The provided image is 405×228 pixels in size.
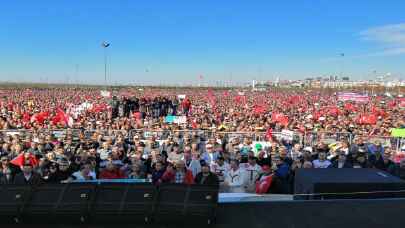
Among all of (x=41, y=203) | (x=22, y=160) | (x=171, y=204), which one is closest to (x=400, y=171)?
(x=171, y=204)

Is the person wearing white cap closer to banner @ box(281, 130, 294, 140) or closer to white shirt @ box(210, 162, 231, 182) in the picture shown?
white shirt @ box(210, 162, 231, 182)

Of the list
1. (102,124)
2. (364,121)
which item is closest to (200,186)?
(102,124)

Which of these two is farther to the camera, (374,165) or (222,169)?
(374,165)

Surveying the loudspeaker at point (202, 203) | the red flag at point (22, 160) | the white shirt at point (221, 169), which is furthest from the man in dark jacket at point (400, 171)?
the red flag at point (22, 160)

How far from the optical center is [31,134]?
15.1m

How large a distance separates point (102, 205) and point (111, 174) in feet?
9.70

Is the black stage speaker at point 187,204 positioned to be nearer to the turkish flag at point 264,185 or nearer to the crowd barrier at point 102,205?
the crowd barrier at point 102,205

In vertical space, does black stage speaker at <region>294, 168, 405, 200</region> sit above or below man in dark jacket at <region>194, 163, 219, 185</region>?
above

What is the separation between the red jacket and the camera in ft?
26.4

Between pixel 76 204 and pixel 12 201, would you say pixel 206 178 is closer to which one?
pixel 76 204

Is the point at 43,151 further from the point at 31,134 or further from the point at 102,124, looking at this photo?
the point at 102,124

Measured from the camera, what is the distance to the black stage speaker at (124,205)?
5172 millimetres

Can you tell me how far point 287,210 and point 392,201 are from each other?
148 cm

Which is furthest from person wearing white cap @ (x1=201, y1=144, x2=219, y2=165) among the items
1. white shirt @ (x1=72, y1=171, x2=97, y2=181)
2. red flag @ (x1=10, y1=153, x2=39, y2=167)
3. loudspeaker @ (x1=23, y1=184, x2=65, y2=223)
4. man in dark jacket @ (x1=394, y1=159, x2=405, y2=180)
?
loudspeaker @ (x1=23, y1=184, x2=65, y2=223)
